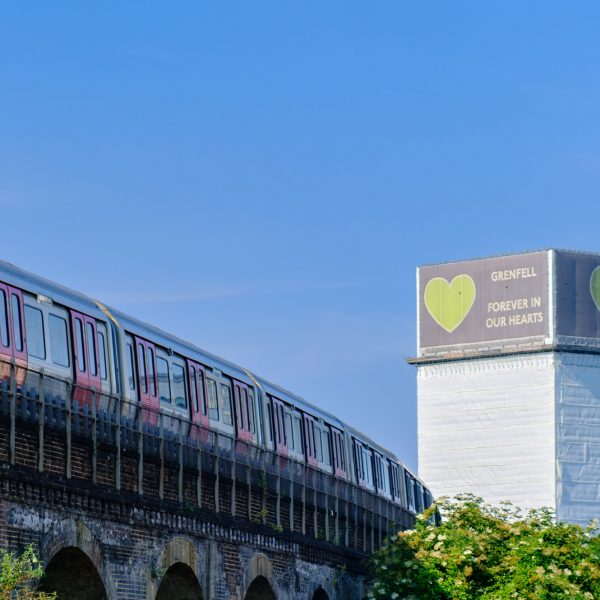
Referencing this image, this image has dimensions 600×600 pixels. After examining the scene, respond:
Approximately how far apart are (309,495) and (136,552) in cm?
1120

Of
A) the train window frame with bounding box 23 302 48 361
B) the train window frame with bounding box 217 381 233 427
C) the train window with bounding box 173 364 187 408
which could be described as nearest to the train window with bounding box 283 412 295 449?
the train window frame with bounding box 217 381 233 427

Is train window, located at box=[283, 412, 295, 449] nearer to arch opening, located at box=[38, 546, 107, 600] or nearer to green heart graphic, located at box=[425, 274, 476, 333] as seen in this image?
arch opening, located at box=[38, 546, 107, 600]

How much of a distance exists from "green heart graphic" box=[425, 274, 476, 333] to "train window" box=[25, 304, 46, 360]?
448ft

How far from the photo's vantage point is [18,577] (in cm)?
1995

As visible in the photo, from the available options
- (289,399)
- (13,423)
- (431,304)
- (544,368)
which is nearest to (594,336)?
(544,368)

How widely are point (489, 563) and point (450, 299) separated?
427ft

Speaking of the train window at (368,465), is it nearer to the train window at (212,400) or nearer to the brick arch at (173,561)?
the train window at (212,400)

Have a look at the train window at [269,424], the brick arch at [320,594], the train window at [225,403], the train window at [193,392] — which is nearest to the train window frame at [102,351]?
the train window at [193,392]

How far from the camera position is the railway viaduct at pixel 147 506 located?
22.3m

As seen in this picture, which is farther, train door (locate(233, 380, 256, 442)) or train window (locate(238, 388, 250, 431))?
train window (locate(238, 388, 250, 431))

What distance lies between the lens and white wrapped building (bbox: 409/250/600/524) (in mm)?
158125

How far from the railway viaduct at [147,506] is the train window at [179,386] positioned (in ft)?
5.61

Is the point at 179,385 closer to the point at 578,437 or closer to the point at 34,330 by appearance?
the point at 34,330

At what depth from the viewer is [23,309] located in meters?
26.2
